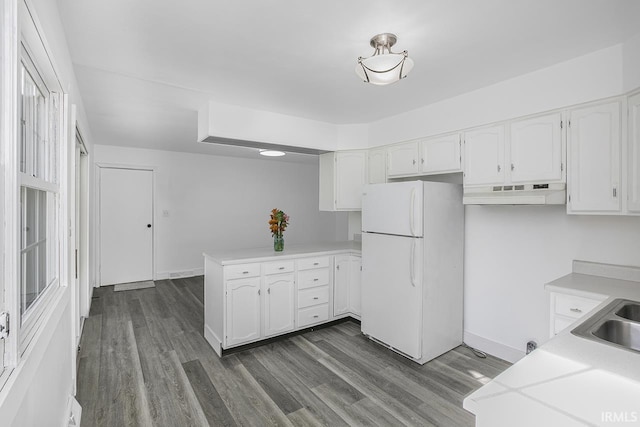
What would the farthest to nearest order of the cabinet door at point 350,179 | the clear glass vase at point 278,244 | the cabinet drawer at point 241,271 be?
the cabinet door at point 350,179
the clear glass vase at point 278,244
the cabinet drawer at point 241,271

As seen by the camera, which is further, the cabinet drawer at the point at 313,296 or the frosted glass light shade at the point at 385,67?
the cabinet drawer at the point at 313,296

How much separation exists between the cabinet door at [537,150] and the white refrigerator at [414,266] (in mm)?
612

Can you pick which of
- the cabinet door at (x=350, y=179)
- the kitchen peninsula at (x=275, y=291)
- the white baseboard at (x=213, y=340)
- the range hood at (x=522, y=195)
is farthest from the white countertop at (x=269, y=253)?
the range hood at (x=522, y=195)

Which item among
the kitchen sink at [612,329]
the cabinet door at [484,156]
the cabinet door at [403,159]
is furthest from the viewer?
the cabinet door at [403,159]

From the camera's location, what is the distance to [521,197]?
2.26m

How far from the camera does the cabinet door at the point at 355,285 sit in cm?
364

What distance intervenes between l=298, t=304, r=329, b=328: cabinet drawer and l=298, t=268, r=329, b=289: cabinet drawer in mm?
250

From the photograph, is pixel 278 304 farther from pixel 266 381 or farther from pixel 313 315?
pixel 266 381

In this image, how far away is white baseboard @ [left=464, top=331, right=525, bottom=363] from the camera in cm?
276

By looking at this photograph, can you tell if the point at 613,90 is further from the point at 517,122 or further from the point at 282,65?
the point at 282,65

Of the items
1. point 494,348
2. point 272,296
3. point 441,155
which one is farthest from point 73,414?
point 441,155

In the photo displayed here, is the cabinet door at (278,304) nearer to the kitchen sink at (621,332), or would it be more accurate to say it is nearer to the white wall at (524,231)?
the white wall at (524,231)

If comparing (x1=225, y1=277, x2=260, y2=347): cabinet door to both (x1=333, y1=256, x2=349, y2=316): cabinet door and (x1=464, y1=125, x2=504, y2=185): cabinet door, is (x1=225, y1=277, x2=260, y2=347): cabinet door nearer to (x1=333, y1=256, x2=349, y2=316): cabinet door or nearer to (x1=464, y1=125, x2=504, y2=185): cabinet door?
(x1=333, y1=256, x2=349, y2=316): cabinet door

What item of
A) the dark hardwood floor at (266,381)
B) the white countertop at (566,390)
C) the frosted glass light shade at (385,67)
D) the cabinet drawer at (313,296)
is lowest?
the dark hardwood floor at (266,381)
